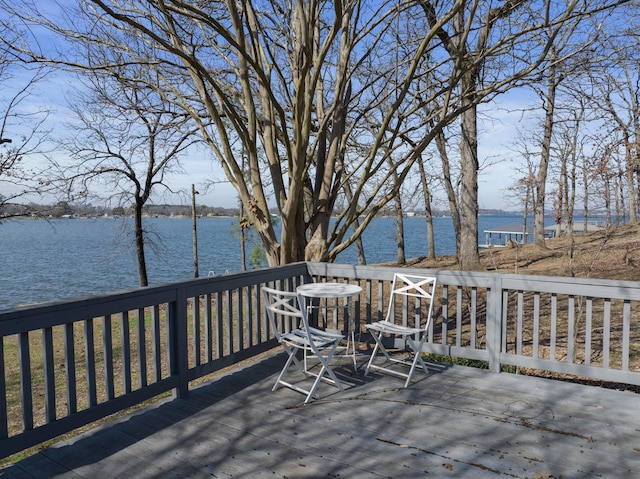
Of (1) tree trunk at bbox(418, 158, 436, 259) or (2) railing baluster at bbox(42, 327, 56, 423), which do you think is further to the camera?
(1) tree trunk at bbox(418, 158, 436, 259)

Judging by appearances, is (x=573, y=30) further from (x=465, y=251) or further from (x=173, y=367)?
(x=173, y=367)

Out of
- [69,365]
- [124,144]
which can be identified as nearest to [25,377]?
[69,365]

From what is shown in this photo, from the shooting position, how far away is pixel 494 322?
3.93 metres

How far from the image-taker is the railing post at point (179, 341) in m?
3.40

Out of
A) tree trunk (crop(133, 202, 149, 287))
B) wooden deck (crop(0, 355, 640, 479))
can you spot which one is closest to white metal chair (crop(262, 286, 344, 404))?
wooden deck (crop(0, 355, 640, 479))

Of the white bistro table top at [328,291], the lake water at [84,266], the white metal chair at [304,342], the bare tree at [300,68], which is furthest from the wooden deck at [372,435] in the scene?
the lake water at [84,266]

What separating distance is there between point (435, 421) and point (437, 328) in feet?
16.9

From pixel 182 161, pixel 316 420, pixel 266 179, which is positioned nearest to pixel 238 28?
pixel 316 420

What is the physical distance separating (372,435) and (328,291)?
1406 mm

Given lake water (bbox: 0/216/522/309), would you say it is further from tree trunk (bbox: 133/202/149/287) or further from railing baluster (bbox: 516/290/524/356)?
railing baluster (bbox: 516/290/524/356)

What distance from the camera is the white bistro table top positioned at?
3.77 metres

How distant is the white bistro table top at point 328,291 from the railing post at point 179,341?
93cm

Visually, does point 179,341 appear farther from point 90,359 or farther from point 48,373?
point 48,373

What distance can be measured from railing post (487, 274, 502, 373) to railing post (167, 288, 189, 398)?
2500mm
